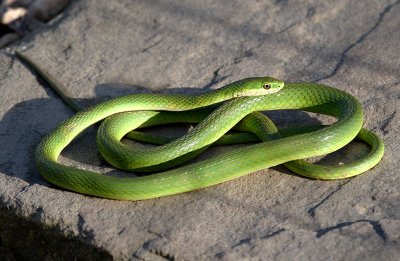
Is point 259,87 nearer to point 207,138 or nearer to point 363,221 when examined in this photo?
point 207,138

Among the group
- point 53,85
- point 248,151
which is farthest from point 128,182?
point 53,85

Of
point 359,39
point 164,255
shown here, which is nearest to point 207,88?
point 359,39

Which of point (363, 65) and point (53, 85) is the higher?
point (53, 85)

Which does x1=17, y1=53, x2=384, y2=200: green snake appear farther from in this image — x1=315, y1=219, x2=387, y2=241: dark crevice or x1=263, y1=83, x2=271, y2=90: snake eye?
x1=315, y1=219, x2=387, y2=241: dark crevice

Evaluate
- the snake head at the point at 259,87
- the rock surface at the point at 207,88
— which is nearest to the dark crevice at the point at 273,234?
the rock surface at the point at 207,88

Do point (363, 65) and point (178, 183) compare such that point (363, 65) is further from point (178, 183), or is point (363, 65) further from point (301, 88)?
point (178, 183)

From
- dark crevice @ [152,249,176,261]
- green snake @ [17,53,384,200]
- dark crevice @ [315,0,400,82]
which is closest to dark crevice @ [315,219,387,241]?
green snake @ [17,53,384,200]

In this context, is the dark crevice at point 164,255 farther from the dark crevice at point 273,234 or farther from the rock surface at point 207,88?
the dark crevice at point 273,234
